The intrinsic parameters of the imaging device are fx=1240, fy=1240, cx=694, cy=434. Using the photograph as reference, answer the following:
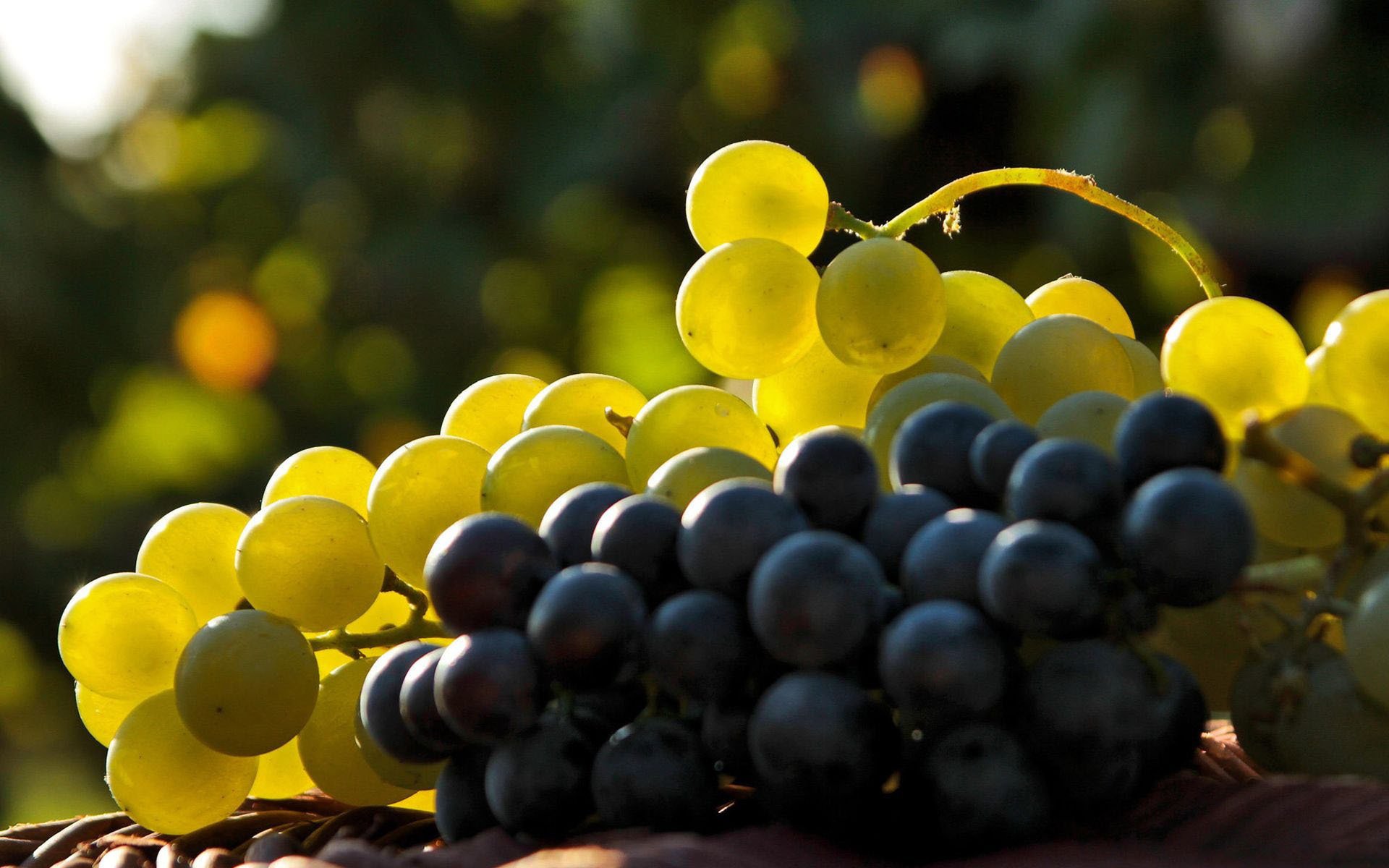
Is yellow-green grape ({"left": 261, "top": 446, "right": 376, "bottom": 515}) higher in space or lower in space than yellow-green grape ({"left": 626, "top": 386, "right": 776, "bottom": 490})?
higher

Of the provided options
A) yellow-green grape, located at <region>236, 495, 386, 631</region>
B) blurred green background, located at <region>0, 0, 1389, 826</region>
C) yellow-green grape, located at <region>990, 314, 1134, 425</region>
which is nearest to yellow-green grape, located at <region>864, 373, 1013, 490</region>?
yellow-green grape, located at <region>990, 314, 1134, 425</region>

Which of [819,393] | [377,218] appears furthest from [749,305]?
[377,218]

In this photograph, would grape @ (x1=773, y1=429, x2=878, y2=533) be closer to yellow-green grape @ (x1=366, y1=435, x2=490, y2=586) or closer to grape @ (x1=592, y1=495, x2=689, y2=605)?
grape @ (x1=592, y1=495, x2=689, y2=605)

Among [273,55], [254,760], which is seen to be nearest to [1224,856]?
[254,760]

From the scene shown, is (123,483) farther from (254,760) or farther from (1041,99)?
(254,760)

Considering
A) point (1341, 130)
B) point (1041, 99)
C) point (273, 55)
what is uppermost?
point (273, 55)

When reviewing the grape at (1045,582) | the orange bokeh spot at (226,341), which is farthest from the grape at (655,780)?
the orange bokeh spot at (226,341)
